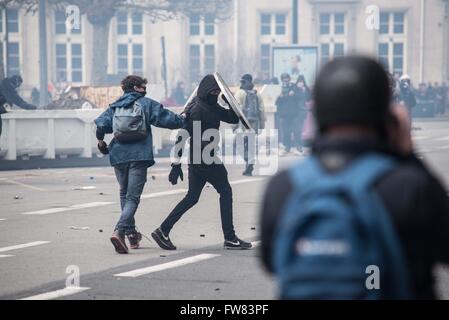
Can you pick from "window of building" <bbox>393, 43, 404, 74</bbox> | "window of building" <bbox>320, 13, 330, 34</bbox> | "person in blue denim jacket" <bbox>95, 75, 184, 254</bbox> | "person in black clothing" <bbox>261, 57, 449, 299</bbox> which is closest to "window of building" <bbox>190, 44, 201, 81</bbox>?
"window of building" <bbox>320, 13, 330, 34</bbox>

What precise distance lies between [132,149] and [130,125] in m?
0.23

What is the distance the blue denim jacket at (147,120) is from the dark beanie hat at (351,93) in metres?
7.19

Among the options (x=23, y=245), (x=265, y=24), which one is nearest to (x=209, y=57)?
(x=265, y=24)

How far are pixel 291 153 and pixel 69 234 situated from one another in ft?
47.3

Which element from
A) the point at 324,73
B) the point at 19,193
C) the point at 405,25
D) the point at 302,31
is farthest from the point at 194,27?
the point at 324,73

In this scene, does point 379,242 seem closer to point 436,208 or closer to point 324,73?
point 436,208

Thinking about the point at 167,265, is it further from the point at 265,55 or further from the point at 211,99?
the point at 265,55

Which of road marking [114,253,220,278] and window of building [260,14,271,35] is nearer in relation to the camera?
road marking [114,253,220,278]

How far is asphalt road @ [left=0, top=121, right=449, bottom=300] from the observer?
8555mm

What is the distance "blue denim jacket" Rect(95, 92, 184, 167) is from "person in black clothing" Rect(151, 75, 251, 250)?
291 mm

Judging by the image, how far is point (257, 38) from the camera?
219 feet

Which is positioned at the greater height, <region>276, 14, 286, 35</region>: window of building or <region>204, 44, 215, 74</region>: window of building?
<region>276, 14, 286, 35</region>: window of building

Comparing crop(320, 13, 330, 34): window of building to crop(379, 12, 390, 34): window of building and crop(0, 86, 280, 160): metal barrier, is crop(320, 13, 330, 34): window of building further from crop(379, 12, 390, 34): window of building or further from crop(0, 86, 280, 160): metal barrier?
crop(0, 86, 280, 160): metal barrier

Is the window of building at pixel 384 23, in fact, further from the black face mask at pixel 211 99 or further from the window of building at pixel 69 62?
the black face mask at pixel 211 99
